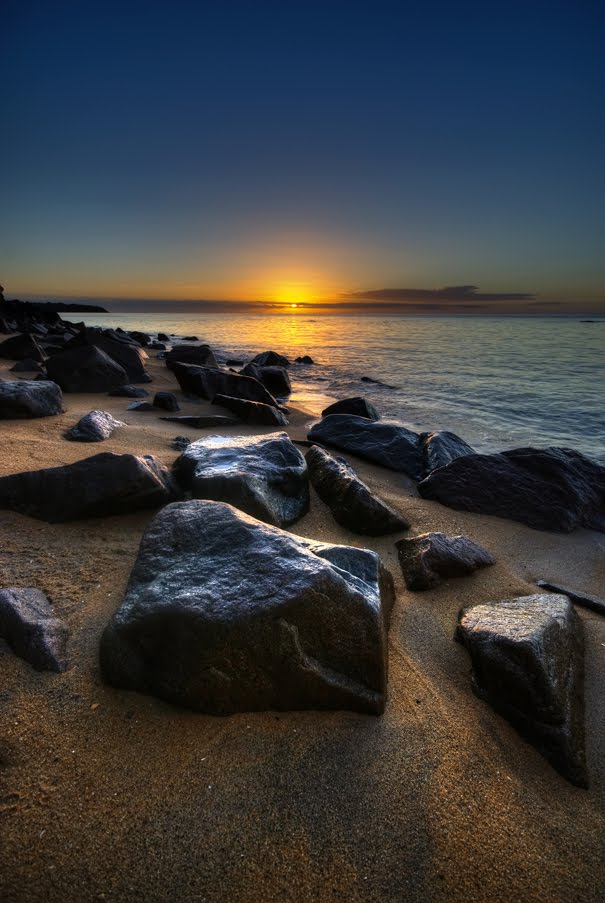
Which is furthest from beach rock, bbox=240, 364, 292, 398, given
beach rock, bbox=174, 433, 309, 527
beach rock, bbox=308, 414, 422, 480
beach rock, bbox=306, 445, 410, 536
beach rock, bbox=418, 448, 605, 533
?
beach rock, bbox=306, 445, 410, 536

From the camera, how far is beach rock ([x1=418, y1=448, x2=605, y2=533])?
12.7 ft

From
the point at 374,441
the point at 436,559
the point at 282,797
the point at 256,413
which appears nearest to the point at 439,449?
the point at 374,441

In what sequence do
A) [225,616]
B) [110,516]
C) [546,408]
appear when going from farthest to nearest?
[546,408] < [110,516] < [225,616]

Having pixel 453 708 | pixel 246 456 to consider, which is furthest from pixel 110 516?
pixel 453 708

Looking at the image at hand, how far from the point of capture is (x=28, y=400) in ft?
16.5

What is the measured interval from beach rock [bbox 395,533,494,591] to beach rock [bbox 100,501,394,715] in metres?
0.87

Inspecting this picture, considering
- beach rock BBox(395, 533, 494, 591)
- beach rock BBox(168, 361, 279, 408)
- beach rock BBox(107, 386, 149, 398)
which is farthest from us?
beach rock BBox(168, 361, 279, 408)

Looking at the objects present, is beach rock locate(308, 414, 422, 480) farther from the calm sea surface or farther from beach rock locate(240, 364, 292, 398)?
beach rock locate(240, 364, 292, 398)

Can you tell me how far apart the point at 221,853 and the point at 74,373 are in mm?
7665

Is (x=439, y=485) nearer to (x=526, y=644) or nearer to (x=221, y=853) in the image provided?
(x=526, y=644)

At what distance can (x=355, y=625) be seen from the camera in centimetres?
171

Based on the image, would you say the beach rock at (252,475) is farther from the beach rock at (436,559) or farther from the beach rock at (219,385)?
the beach rock at (219,385)

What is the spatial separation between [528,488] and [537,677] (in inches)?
105

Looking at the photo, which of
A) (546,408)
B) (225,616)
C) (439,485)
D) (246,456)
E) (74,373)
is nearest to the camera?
(225,616)
